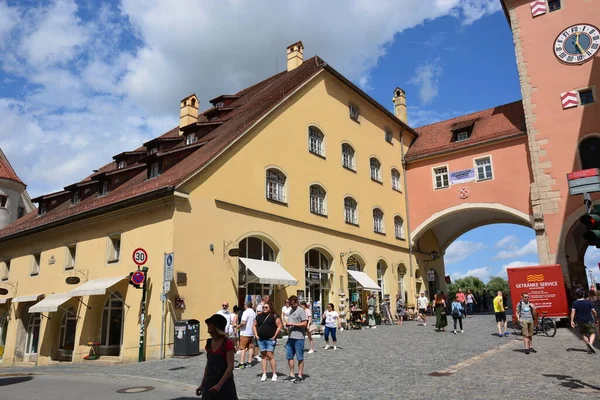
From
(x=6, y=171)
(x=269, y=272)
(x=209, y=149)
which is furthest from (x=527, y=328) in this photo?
(x=6, y=171)

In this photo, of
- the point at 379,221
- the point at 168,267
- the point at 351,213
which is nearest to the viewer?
the point at 168,267

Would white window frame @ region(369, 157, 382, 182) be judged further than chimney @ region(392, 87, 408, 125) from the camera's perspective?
No

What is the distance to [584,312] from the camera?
13102mm

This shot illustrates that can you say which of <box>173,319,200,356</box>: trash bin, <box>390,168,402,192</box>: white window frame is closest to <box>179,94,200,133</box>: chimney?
<box>390,168,402,192</box>: white window frame

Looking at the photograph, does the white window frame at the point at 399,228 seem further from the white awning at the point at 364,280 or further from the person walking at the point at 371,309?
the person walking at the point at 371,309

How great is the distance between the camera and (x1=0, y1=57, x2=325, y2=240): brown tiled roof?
59.3 ft

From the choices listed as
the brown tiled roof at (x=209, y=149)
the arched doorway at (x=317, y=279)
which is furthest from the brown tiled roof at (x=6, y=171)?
the arched doorway at (x=317, y=279)

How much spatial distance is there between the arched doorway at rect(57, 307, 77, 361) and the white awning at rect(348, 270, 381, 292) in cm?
1305

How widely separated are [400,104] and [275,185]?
1973 cm

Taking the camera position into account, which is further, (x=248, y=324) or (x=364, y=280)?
(x=364, y=280)

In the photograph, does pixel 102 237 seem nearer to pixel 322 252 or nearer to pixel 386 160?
pixel 322 252

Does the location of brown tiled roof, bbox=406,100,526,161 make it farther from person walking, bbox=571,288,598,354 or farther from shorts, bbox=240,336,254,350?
shorts, bbox=240,336,254,350

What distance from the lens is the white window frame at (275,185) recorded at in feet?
68.5

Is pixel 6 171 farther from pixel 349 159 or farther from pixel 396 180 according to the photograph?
pixel 396 180
